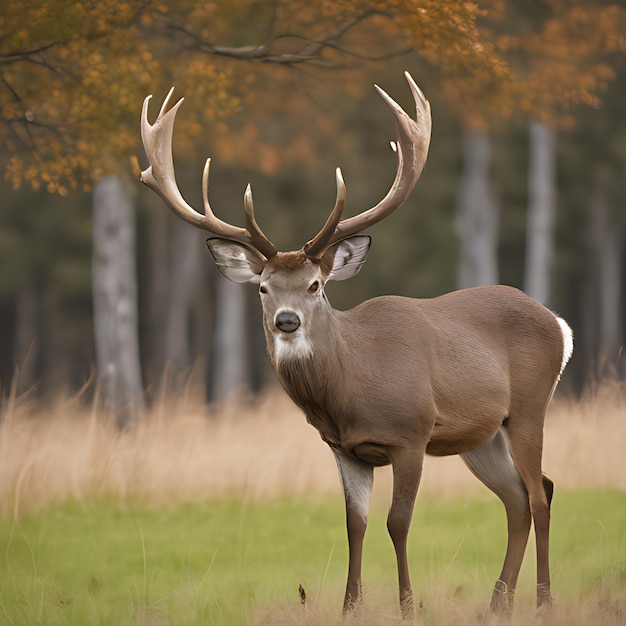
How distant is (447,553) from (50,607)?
326cm

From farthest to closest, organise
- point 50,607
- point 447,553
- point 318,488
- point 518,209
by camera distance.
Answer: point 518,209
point 318,488
point 447,553
point 50,607

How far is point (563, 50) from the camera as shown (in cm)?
1166

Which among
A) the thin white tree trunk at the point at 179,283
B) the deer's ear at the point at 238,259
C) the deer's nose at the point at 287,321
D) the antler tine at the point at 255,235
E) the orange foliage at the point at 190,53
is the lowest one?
the thin white tree trunk at the point at 179,283

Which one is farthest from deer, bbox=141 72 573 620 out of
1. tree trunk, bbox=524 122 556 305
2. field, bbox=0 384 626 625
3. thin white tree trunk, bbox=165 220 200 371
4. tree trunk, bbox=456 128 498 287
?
thin white tree trunk, bbox=165 220 200 371

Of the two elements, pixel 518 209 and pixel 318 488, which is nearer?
pixel 318 488

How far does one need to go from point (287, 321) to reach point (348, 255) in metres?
0.72

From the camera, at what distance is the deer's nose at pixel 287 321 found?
19.5 ft

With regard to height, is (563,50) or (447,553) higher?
(563,50)

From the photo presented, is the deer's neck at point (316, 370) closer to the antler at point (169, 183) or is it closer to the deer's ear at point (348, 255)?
the deer's ear at point (348, 255)

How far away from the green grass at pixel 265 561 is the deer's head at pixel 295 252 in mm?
1687

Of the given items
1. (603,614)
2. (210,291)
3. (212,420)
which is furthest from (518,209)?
(603,614)

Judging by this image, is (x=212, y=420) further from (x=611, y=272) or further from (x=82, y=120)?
(x=611, y=272)

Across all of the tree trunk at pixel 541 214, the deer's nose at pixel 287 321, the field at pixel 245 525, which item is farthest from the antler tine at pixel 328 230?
the tree trunk at pixel 541 214

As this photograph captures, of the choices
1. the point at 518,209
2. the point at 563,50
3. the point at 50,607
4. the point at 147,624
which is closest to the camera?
the point at 147,624
